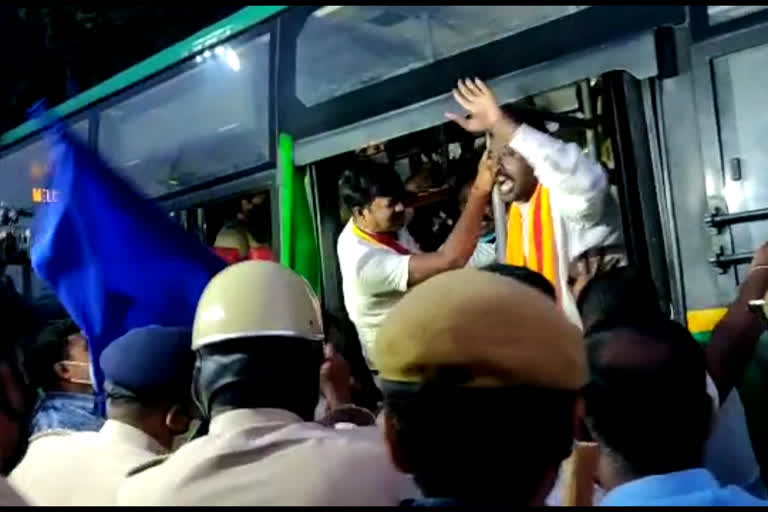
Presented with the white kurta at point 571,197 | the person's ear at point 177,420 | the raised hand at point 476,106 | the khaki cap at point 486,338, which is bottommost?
the person's ear at point 177,420

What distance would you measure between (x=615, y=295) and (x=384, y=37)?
66.7 inches

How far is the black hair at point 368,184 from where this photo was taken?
4.24 meters

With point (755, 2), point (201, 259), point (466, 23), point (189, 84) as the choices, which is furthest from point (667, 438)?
point (189, 84)

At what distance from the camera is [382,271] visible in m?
4.18

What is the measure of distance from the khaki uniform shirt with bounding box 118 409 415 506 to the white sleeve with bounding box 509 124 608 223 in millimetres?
1545

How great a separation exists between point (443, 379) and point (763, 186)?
185 cm

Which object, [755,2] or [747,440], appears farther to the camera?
[755,2]

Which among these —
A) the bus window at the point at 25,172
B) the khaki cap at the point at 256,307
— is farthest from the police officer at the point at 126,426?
the bus window at the point at 25,172

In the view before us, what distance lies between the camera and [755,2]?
9.84ft

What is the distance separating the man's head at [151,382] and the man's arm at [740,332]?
134 centimetres

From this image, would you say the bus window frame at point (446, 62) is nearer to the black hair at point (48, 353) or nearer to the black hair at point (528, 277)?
the black hair at point (528, 277)

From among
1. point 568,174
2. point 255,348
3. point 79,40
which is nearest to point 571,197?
point 568,174

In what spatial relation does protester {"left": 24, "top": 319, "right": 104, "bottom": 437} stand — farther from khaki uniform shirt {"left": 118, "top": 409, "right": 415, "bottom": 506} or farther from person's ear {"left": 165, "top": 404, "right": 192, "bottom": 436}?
khaki uniform shirt {"left": 118, "top": 409, "right": 415, "bottom": 506}

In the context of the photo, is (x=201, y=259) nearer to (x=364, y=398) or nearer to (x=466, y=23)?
(x=364, y=398)
